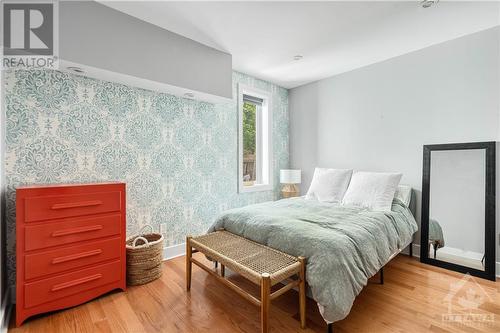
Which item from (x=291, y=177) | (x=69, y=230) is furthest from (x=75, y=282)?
(x=291, y=177)

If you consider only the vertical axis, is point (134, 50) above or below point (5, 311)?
above

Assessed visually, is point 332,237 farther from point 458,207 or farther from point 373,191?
point 458,207

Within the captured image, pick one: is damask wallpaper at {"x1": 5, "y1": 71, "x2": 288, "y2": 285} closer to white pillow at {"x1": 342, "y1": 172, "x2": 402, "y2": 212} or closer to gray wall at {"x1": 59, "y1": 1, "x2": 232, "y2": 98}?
gray wall at {"x1": 59, "y1": 1, "x2": 232, "y2": 98}

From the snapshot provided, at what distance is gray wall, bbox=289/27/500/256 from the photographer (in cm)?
238

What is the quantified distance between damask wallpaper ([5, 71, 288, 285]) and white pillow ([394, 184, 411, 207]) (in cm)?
191

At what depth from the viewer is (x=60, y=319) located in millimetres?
1679

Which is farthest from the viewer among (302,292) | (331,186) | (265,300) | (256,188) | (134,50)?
(256,188)

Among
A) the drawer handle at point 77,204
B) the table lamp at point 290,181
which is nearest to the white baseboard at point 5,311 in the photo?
the drawer handle at point 77,204

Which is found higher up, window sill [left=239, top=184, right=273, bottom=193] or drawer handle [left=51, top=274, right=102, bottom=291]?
window sill [left=239, top=184, right=273, bottom=193]

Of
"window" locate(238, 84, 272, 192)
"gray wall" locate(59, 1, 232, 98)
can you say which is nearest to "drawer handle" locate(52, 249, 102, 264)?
"gray wall" locate(59, 1, 232, 98)

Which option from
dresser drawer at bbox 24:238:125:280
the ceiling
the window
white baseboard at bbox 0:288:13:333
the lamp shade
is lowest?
white baseboard at bbox 0:288:13:333

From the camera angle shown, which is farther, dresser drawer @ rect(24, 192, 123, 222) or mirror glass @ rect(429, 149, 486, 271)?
mirror glass @ rect(429, 149, 486, 271)

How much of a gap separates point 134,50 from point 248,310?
2.39 meters

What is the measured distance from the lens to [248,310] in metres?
1.76
